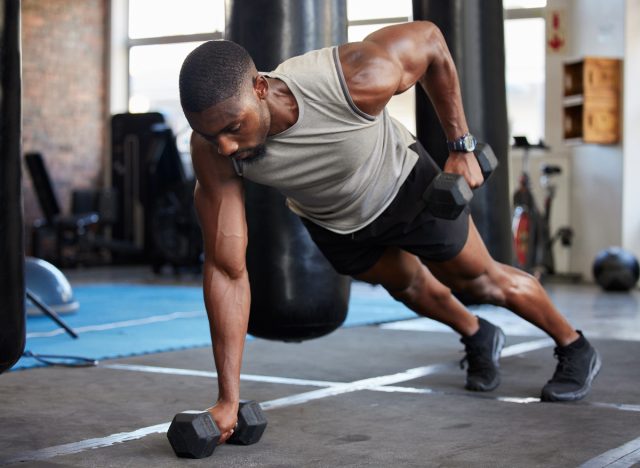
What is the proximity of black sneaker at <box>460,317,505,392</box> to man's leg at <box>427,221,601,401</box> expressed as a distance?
0.23m

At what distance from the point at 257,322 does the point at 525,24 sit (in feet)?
21.2

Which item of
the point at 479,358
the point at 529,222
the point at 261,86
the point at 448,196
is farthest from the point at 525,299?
the point at 529,222

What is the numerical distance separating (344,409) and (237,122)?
981 mm

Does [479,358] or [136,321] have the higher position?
[479,358]

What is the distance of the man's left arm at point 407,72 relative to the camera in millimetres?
2221

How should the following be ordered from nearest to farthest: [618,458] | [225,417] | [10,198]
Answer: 1. [10,198]
2. [618,458]
3. [225,417]

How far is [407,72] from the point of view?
7.66 feet

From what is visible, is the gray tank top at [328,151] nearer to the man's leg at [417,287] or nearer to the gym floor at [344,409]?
the man's leg at [417,287]

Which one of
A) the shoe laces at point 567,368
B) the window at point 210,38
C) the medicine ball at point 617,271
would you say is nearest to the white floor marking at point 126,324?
the shoe laces at point 567,368

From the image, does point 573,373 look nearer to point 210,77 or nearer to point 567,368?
point 567,368

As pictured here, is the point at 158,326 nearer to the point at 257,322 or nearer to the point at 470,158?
the point at 257,322

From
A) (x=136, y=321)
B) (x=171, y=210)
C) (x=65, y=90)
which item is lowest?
(x=136, y=321)

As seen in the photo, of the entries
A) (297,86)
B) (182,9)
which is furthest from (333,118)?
(182,9)

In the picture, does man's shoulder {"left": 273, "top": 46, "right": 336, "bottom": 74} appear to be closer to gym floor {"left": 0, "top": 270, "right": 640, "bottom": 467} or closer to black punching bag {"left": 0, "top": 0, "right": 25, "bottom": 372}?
black punching bag {"left": 0, "top": 0, "right": 25, "bottom": 372}
